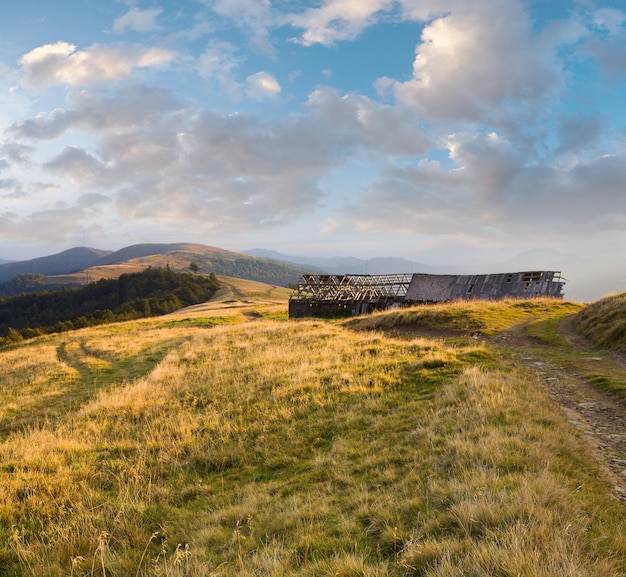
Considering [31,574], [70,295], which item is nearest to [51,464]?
[31,574]

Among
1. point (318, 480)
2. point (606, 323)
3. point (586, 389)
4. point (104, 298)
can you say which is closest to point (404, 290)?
point (606, 323)

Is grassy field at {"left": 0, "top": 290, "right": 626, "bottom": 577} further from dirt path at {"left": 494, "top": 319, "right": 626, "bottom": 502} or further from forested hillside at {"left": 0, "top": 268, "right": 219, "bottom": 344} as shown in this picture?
forested hillside at {"left": 0, "top": 268, "right": 219, "bottom": 344}

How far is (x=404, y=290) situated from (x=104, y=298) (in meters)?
131

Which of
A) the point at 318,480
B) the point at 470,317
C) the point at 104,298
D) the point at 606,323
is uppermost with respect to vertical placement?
the point at 606,323

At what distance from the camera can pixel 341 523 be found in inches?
218

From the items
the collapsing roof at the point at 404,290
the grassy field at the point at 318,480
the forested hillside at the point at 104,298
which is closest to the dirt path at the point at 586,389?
the grassy field at the point at 318,480

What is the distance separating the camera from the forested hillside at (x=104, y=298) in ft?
424

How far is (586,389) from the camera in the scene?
1166cm

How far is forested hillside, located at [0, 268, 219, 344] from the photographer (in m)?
129

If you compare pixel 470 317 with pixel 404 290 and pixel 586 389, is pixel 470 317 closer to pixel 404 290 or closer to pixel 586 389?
pixel 586 389

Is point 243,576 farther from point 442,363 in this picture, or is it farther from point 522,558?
point 442,363

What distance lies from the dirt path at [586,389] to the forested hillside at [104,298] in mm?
113454

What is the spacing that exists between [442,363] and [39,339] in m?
49.3

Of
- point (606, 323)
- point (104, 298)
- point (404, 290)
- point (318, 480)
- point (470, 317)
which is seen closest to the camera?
point (318, 480)
